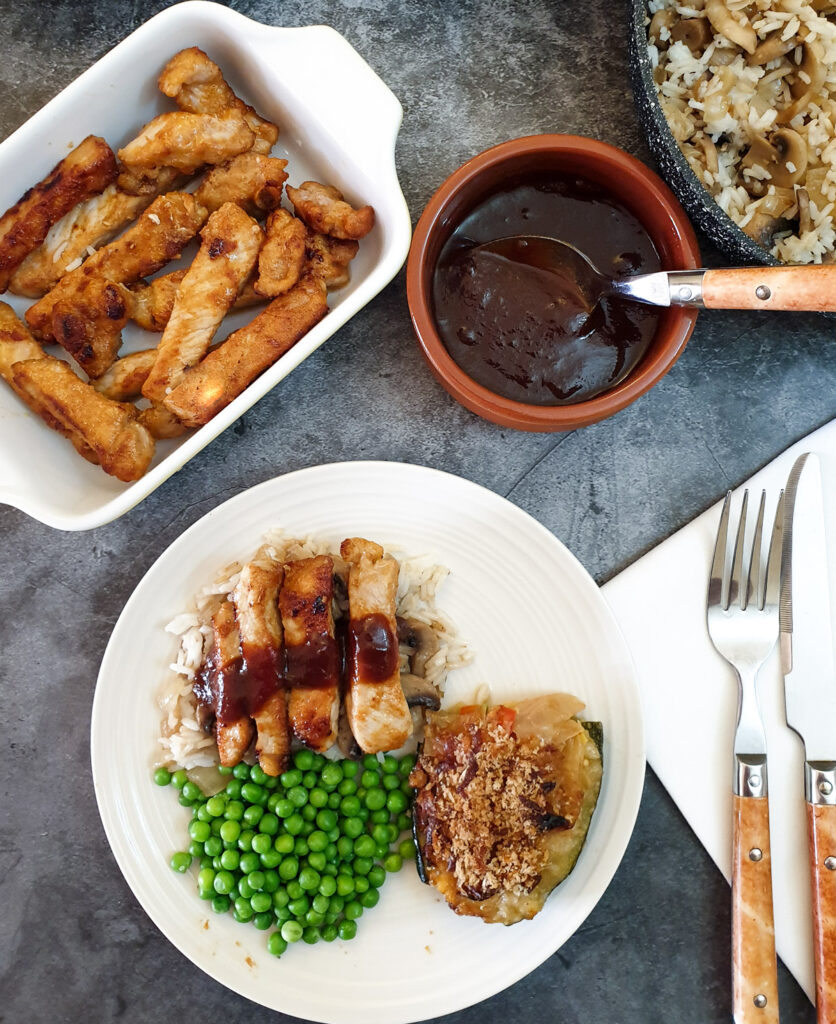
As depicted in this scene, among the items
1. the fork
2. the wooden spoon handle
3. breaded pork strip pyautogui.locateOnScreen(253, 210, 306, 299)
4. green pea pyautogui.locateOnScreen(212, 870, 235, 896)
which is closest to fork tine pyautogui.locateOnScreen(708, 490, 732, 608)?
the fork

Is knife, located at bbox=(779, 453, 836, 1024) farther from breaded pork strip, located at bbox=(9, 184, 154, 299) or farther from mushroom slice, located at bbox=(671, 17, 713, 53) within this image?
breaded pork strip, located at bbox=(9, 184, 154, 299)

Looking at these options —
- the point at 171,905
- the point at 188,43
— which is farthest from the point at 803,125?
the point at 171,905

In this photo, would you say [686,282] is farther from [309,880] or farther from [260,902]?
[260,902]

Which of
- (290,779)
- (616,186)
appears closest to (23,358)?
(290,779)

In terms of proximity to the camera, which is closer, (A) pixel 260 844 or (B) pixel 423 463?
(A) pixel 260 844

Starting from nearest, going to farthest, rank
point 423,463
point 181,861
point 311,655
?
point 311,655 → point 181,861 → point 423,463

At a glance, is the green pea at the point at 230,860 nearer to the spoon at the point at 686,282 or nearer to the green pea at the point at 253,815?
the green pea at the point at 253,815
